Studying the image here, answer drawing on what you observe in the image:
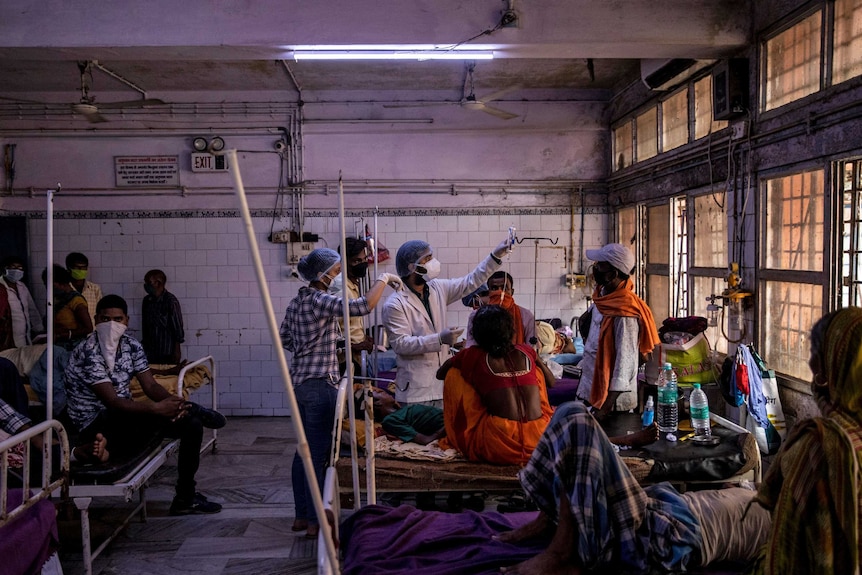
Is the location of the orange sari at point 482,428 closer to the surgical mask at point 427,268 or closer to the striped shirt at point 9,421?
the surgical mask at point 427,268

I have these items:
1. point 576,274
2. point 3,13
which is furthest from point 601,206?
point 3,13

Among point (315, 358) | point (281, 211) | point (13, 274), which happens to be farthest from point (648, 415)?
point (13, 274)

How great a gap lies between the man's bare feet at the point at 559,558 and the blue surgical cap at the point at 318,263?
2.24m

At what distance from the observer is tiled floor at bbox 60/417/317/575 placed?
162 inches

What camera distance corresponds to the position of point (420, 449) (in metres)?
4.29

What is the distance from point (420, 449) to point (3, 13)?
4.45 meters

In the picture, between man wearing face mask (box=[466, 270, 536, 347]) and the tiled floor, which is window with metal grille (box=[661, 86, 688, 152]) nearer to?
man wearing face mask (box=[466, 270, 536, 347])

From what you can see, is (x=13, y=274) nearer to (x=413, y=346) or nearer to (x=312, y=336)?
(x=312, y=336)

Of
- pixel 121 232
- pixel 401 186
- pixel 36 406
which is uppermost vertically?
pixel 401 186

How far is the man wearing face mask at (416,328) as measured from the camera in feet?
15.2

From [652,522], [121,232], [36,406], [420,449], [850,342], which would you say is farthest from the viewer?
[121,232]

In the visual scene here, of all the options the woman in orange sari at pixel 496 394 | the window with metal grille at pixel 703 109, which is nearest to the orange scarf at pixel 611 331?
the woman in orange sari at pixel 496 394

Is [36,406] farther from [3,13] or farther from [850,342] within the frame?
[850,342]

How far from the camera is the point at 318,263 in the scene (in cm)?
436
